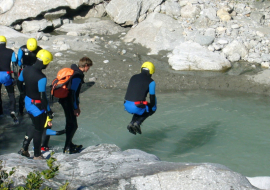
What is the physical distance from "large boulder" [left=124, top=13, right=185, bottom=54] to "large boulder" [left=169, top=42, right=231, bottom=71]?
37.9 inches

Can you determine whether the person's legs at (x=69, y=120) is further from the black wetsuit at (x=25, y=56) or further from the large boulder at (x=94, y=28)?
the large boulder at (x=94, y=28)

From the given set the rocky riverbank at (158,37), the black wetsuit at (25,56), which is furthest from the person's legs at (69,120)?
the rocky riverbank at (158,37)

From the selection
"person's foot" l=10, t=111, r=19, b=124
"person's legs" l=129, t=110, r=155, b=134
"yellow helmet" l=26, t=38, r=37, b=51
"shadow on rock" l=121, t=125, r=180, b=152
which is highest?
"yellow helmet" l=26, t=38, r=37, b=51

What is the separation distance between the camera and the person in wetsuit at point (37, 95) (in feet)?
15.9

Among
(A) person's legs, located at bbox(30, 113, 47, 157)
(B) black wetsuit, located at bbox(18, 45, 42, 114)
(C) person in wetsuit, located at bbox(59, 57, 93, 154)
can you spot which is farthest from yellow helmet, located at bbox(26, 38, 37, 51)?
(A) person's legs, located at bbox(30, 113, 47, 157)

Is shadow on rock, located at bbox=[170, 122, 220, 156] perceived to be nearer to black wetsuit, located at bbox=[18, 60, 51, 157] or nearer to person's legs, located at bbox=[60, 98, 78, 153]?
person's legs, located at bbox=[60, 98, 78, 153]

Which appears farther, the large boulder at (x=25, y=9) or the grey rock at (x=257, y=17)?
the large boulder at (x=25, y=9)

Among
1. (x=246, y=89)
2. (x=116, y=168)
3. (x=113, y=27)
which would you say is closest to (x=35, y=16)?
(x=113, y=27)

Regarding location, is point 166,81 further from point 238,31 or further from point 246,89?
point 238,31

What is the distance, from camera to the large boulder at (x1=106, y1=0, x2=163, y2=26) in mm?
14211

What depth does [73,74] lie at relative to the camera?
5.11 metres

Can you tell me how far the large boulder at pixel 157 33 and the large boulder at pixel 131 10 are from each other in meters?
0.62

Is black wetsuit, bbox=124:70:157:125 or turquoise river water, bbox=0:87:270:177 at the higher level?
black wetsuit, bbox=124:70:157:125

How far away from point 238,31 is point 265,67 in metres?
2.24
